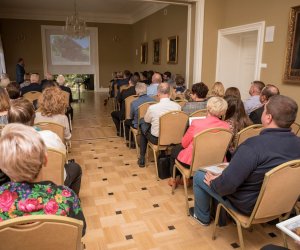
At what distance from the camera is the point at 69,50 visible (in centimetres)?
1233

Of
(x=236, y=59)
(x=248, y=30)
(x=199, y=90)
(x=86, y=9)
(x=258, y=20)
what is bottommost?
(x=199, y=90)

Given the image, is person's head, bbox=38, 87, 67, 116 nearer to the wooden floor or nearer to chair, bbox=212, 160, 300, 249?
the wooden floor

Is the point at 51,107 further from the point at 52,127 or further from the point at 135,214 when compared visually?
the point at 135,214

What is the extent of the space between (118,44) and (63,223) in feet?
40.2

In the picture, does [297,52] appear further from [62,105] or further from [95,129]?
[95,129]

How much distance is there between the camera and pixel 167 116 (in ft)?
10.3

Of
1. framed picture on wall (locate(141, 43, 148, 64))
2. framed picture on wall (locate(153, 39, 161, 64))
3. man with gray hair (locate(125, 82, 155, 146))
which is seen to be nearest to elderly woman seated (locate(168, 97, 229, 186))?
man with gray hair (locate(125, 82, 155, 146))

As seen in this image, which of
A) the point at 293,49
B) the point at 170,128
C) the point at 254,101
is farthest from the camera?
the point at 293,49

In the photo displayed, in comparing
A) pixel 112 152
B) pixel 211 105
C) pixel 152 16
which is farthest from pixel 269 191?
pixel 152 16

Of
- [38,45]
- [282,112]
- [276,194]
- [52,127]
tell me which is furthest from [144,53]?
[276,194]

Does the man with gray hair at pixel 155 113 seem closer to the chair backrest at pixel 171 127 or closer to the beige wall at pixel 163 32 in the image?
the chair backrest at pixel 171 127

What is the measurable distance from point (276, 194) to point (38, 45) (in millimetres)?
11900

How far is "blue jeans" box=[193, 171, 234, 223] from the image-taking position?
2.28 meters

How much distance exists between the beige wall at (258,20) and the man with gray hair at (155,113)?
6.92ft
